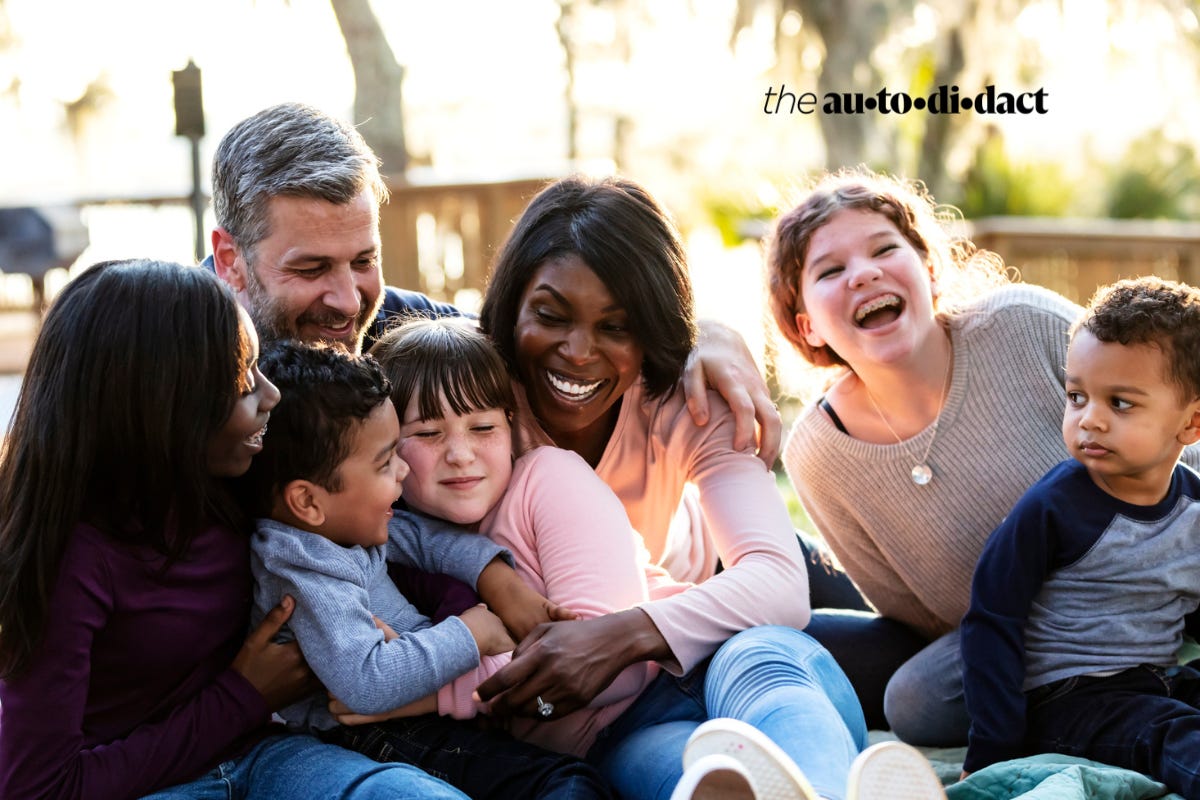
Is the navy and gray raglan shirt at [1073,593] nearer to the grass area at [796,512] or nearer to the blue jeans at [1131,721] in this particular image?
the blue jeans at [1131,721]

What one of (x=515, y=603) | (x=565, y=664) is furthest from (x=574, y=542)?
(x=565, y=664)

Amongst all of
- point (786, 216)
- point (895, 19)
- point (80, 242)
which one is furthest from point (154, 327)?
point (895, 19)

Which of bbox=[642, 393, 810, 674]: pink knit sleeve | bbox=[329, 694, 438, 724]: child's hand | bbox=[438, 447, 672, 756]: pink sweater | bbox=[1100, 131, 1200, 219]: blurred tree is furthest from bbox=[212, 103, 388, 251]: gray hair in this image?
bbox=[1100, 131, 1200, 219]: blurred tree

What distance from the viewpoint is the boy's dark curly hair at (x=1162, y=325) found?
265cm

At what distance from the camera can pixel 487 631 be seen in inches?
96.6

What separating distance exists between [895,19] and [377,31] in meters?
5.29

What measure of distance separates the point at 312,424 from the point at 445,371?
13.9 inches

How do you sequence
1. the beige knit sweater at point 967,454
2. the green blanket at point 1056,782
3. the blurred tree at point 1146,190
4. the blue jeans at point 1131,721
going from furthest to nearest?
the blurred tree at point 1146,190
the beige knit sweater at point 967,454
the blue jeans at point 1131,721
the green blanket at point 1056,782

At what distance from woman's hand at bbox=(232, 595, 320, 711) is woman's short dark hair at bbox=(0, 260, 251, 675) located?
20 cm

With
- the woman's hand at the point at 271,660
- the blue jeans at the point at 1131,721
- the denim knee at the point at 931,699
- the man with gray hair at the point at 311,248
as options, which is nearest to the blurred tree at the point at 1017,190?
the denim knee at the point at 931,699

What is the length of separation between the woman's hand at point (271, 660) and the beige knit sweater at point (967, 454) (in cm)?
158

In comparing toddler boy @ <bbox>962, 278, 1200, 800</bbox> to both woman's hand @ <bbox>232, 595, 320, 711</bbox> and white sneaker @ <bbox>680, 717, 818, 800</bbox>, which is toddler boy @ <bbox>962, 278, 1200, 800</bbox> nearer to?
white sneaker @ <bbox>680, 717, 818, 800</bbox>

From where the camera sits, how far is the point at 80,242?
992 cm

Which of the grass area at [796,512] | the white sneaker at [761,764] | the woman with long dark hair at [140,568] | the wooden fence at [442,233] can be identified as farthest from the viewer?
the wooden fence at [442,233]
